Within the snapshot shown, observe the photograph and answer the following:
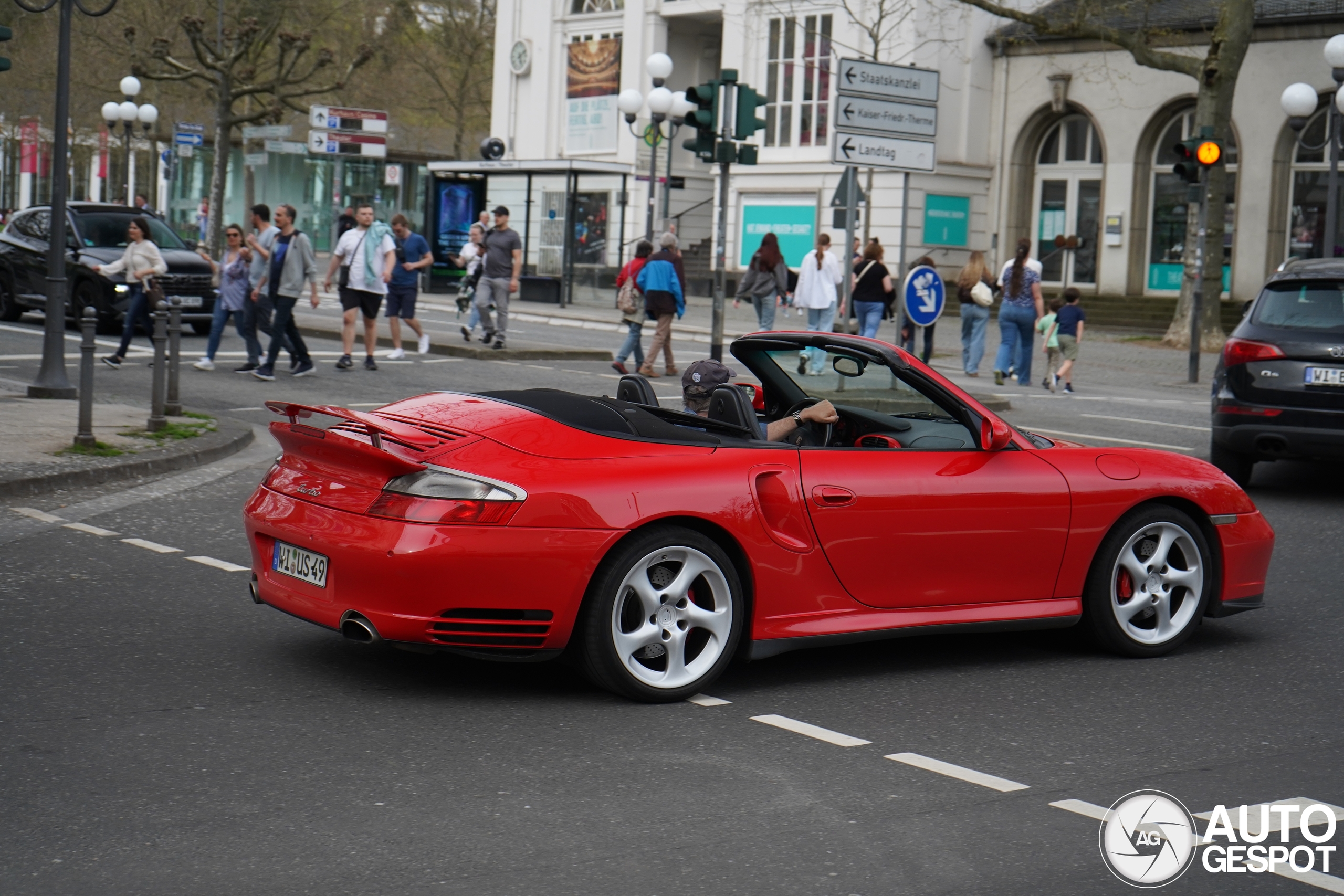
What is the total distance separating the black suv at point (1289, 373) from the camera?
1043cm

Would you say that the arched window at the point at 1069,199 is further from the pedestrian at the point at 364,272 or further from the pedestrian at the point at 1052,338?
the pedestrian at the point at 364,272

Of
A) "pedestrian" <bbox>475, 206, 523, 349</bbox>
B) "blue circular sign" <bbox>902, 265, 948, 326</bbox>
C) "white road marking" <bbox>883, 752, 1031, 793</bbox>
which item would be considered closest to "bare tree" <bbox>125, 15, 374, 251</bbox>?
"pedestrian" <bbox>475, 206, 523, 349</bbox>

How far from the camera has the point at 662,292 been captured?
18672mm

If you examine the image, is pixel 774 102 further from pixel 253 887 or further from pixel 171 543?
pixel 253 887

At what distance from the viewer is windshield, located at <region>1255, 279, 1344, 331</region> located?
34.7ft

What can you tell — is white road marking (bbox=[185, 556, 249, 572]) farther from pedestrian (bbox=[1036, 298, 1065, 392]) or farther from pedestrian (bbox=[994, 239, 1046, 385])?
pedestrian (bbox=[1036, 298, 1065, 392])

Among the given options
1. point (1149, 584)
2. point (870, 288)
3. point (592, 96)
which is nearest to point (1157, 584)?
point (1149, 584)

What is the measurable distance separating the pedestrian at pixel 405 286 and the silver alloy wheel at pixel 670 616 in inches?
545

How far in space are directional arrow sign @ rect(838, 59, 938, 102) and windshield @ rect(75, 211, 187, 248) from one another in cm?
1110

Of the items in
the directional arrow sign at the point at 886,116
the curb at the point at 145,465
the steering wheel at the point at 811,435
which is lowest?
the curb at the point at 145,465

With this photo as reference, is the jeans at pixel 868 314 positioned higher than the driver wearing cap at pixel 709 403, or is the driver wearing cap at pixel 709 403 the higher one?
the jeans at pixel 868 314

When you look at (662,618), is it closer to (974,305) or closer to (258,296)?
(258,296)

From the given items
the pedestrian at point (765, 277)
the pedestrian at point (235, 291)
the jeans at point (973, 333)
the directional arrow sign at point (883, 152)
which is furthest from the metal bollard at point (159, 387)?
the jeans at point (973, 333)

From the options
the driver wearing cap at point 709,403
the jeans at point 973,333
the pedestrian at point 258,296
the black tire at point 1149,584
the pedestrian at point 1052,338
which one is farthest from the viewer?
the jeans at point 973,333
